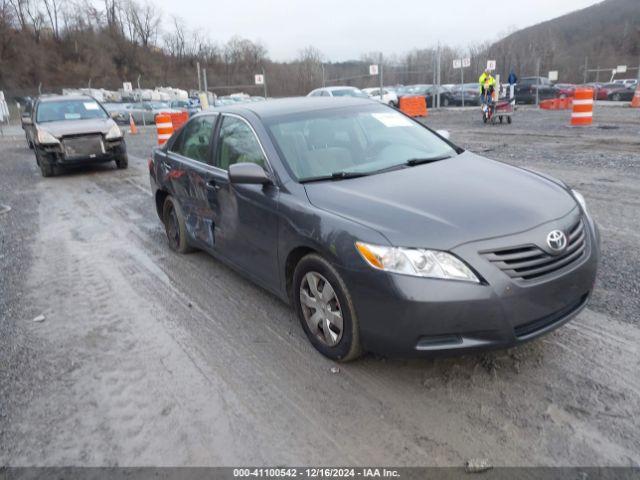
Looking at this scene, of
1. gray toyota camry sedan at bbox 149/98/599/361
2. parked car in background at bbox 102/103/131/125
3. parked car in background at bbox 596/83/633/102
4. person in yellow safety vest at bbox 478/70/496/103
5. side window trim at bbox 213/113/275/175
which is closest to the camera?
gray toyota camry sedan at bbox 149/98/599/361

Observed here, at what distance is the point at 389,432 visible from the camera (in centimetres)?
262

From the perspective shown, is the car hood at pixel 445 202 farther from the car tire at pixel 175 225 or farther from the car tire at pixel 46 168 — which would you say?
the car tire at pixel 46 168

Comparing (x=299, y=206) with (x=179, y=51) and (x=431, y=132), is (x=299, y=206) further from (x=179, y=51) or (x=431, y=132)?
(x=179, y=51)

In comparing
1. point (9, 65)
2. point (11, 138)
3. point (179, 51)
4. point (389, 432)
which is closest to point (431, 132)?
point (389, 432)

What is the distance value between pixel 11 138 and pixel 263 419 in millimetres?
24563

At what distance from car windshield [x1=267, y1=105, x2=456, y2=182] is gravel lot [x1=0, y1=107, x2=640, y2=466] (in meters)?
1.24

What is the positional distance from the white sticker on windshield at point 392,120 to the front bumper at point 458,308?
1.92 meters

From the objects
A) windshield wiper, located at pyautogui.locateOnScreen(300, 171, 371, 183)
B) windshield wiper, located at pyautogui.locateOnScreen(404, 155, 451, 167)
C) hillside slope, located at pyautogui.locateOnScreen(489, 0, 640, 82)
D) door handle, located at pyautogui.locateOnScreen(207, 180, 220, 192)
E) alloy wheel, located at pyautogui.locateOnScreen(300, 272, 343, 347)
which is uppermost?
hillside slope, located at pyautogui.locateOnScreen(489, 0, 640, 82)

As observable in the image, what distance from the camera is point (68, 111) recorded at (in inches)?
466

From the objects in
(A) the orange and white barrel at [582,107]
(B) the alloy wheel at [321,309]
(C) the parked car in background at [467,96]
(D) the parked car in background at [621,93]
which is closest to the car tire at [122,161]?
(B) the alloy wheel at [321,309]

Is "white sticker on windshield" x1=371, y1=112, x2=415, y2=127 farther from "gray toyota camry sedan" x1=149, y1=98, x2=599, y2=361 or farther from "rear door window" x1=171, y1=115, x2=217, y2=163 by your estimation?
"rear door window" x1=171, y1=115, x2=217, y2=163

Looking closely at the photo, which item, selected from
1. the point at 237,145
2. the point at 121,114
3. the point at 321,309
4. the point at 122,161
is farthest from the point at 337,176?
the point at 121,114

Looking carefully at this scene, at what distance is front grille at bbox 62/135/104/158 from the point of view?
10.8 meters

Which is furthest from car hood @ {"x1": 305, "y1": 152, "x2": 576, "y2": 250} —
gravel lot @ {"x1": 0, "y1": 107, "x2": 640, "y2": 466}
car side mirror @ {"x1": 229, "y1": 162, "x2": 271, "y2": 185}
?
gravel lot @ {"x1": 0, "y1": 107, "x2": 640, "y2": 466}
